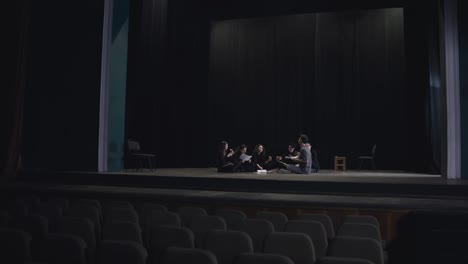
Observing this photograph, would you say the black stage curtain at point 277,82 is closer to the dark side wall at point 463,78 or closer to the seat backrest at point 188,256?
the dark side wall at point 463,78

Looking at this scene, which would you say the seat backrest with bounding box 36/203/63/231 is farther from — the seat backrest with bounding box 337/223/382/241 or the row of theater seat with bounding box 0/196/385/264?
the seat backrest with bounding box 337/223/382/241

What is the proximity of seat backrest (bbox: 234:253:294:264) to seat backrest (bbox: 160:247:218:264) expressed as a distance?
0.38 ft

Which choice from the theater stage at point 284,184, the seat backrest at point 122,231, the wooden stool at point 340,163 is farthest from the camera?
the wooden stool at point 340,163

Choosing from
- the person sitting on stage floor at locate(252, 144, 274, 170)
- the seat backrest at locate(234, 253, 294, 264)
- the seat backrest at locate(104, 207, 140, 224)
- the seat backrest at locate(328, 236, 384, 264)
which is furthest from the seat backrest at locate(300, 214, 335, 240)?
the person sitting on stage floor at locate(252, 144, 274, 170)

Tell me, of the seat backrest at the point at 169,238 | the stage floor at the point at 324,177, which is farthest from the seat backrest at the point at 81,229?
the stage floor at the point at 324,177

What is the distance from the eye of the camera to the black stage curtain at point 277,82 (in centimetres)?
1106

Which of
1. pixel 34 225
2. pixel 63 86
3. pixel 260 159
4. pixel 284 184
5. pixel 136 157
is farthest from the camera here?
pixel 260 159

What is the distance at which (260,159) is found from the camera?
37.3ft

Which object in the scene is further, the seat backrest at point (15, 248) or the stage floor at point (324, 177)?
the stage floor at point (324, 177)

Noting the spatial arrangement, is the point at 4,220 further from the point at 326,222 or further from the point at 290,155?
the point at 290,155

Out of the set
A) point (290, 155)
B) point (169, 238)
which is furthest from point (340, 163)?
point (169, 238)

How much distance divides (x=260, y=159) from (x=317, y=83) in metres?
2.76

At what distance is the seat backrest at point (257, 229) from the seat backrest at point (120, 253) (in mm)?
1049

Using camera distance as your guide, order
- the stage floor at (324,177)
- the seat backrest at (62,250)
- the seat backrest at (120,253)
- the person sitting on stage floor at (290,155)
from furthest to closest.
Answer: the person sitting on stage floor at (290,155)
the stage floor at (324,177)
the seat backrest at (62,250)
the seat backrest at (120,253)
